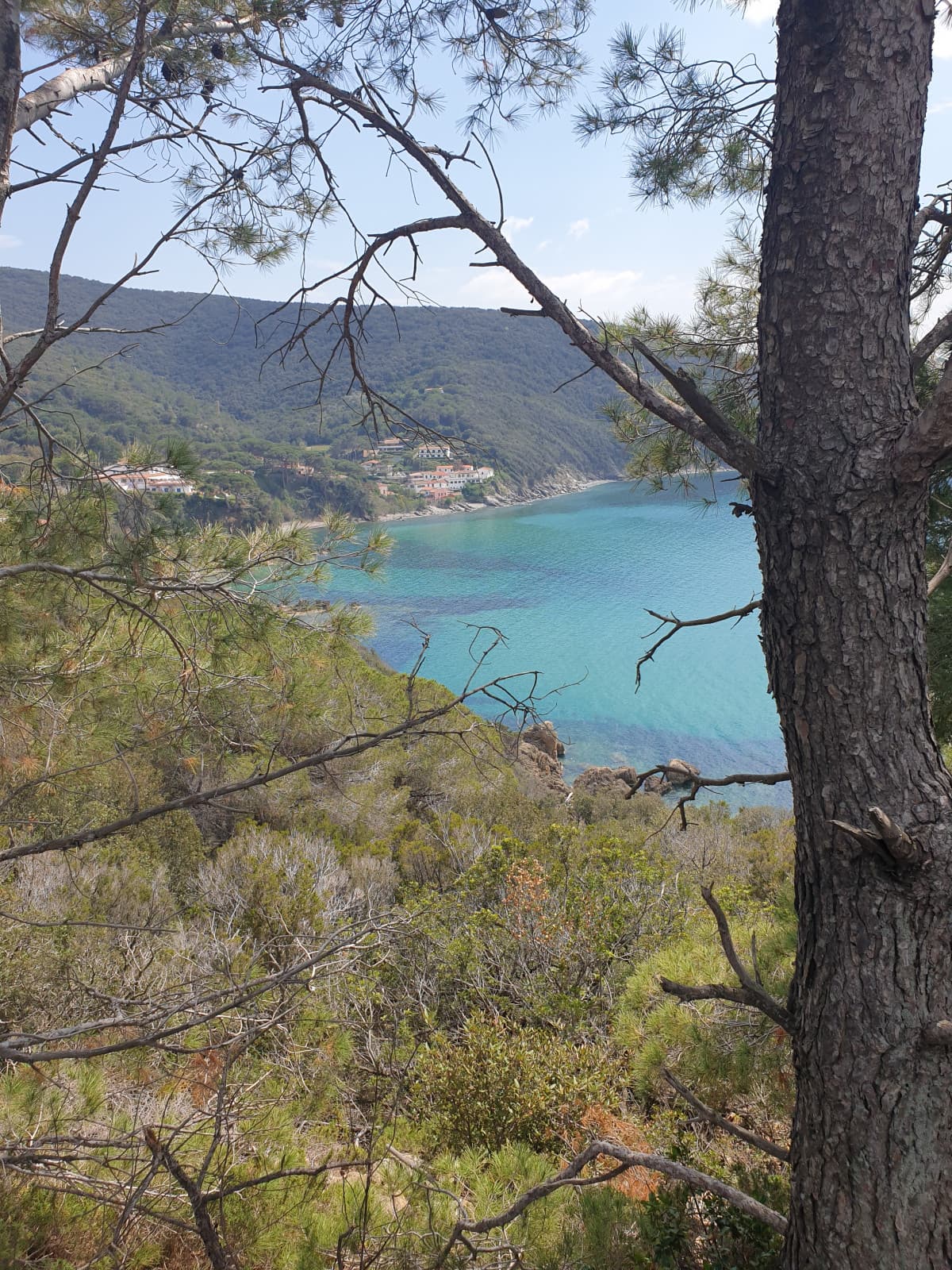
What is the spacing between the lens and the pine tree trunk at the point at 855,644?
1073mm

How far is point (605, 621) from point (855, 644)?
22349mm

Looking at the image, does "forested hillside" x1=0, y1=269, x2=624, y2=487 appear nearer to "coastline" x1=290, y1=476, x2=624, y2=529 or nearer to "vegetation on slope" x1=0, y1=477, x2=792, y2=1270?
"coastline" x1=290, y1=476, x2=624, y2=529

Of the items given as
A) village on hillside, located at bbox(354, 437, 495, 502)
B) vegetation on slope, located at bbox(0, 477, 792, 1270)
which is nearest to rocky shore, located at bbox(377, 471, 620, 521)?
village on hillside, located at bbox(354, 437, 495, 502)

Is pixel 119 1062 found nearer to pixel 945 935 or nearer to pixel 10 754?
pixel 10 754

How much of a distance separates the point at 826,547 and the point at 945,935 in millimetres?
585

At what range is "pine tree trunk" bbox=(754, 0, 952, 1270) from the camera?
1.07m

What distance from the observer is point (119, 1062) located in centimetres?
293

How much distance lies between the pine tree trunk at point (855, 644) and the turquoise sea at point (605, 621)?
1.55m

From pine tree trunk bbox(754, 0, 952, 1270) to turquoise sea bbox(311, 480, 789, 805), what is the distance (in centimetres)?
155

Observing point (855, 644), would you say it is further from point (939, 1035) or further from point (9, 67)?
point (9, 67)

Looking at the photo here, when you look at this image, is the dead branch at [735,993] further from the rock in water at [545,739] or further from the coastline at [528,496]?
the coastline at [528,496]

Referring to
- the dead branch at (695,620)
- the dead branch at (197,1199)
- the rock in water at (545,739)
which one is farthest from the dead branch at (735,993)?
the rock in water at (545,739)

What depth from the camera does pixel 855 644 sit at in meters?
1.14

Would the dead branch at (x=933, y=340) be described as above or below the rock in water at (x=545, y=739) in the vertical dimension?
above
